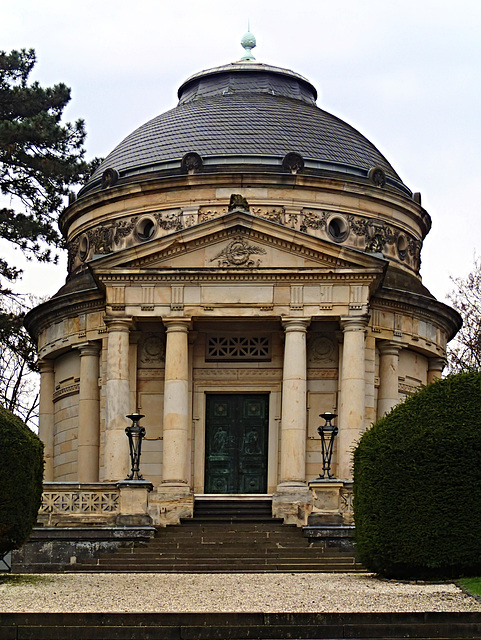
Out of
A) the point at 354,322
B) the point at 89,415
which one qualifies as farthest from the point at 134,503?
the point at 89,415

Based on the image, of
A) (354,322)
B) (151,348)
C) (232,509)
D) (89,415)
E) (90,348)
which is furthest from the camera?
(90,348)

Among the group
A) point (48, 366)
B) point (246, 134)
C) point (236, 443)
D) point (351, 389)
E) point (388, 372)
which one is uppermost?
point (246, 134)

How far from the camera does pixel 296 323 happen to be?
126 feet

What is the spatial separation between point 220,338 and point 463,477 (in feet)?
60.9

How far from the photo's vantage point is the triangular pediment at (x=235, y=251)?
3859cm

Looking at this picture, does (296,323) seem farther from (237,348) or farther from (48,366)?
(48,366)

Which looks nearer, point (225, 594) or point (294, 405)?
point (225, 594)

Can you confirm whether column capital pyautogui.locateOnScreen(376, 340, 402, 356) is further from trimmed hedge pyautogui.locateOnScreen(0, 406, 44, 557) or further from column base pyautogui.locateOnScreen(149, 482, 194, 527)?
trimmed hedge pyautogui.locateOnScreen(0, 406, 44, 557)

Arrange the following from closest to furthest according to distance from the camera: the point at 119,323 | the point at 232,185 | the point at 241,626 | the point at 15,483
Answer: the point at 241,626 < the point at 15,483 < the point at 119,323 < the point at 232,185

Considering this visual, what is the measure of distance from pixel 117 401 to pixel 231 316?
12.4 feet

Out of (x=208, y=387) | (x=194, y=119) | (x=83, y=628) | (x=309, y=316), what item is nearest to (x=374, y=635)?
(x=83, y=628)

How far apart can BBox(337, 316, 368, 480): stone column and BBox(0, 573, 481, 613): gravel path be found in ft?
37.1

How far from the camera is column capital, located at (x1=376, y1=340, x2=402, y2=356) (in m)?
43.3

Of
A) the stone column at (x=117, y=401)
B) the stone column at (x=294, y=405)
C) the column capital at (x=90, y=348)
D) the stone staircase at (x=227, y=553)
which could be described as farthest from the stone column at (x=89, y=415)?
the stone staircase at (x=227, y=553)
